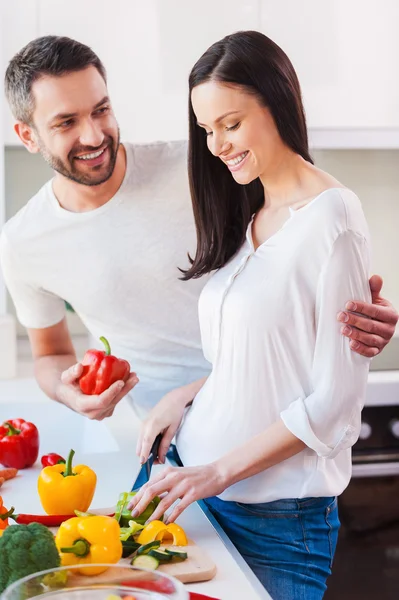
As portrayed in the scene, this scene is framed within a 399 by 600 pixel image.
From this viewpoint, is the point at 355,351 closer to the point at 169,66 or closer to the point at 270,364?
the point at 270,364

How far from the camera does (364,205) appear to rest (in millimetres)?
3416

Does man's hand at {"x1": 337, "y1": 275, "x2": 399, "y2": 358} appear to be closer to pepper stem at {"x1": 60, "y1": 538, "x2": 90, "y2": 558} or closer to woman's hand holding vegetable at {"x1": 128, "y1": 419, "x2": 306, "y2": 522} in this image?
woman's hand holding vegetable at {"x1": 128, "y1": 419, "x2": 306, "y2": 522}

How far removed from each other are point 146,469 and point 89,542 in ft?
1.19

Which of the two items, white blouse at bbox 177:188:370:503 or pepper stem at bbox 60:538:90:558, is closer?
pepper stem at bbox 60:538:90:558

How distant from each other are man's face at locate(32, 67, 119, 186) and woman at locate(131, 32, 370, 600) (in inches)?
15.0

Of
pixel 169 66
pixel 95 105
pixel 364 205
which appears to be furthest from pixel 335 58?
pixel 95 105

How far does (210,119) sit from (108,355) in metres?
0.53

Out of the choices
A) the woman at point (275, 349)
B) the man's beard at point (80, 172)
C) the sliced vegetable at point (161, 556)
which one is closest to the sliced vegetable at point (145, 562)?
the sliced vegetable at point (161, 556)

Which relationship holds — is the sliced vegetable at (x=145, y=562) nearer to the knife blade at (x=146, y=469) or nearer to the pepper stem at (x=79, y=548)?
the pepper stem at (x=79, y=548)

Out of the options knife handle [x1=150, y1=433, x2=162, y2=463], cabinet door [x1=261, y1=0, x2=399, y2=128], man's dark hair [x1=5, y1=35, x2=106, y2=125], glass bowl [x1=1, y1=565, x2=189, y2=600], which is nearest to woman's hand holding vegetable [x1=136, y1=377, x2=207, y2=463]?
knife handle [x1=150, y1=433, x2=162, y2=463]

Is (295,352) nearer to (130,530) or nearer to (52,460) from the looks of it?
(130,530)

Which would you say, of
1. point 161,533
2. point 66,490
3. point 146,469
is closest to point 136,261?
point 146,469

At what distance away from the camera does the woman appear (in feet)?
4.35

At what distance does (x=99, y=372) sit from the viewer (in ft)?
5.53
